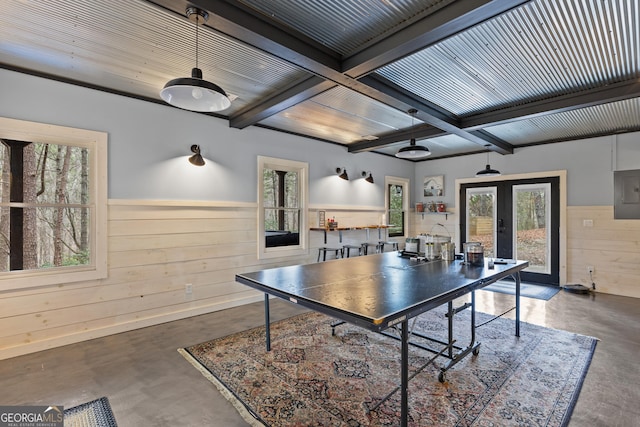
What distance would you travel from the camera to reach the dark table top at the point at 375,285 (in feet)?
5.79

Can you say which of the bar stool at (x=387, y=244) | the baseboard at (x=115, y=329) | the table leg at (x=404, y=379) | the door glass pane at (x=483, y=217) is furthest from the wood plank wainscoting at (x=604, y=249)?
the baseboard at (x=115, y=329)

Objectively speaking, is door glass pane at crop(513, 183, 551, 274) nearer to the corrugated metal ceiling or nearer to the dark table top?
the corrugated metal ceiling

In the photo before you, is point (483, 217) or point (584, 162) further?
point (483, 217)

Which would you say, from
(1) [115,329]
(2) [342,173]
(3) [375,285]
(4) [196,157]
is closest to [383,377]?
(3) [375,285]

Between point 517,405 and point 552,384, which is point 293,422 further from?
point 552,384

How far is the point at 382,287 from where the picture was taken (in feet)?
7.50

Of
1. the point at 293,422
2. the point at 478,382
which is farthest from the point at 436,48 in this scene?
the point at 293,422

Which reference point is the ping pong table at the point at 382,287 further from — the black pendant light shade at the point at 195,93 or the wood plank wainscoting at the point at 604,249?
the wood plank wainscoting at the point at 604,249

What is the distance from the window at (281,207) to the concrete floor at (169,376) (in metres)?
1.37

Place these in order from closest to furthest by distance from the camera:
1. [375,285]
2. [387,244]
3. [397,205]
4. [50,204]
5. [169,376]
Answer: [375,285] < [169,376] < [50,204] < [387,244] < [397,205]

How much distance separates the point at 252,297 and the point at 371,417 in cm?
290

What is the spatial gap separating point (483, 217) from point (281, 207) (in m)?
4.30

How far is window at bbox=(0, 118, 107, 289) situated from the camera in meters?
2.97

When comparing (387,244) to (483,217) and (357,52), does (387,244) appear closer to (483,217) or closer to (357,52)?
(483,217)
